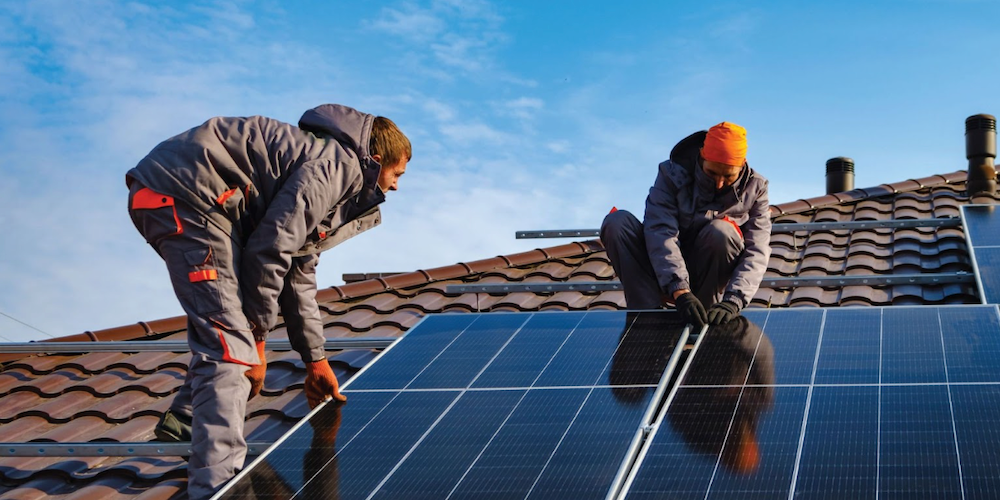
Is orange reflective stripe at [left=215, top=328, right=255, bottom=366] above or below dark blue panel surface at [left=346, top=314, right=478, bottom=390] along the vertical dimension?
below

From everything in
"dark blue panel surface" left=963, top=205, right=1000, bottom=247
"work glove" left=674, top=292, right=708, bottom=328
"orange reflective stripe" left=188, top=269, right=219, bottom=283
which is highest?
"dark blue panel surface" left=963, top=205, right=1000, bottom=247

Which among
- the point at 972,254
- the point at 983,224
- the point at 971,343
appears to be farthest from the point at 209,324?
the point at 983,224

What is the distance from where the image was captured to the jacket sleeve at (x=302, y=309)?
520 centimetres

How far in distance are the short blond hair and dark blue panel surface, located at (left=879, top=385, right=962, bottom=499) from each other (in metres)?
2.36

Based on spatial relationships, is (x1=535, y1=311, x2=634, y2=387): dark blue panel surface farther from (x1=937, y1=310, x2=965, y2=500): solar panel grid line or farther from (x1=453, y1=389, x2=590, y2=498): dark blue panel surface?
(x1=937, y1=310, x2=965, y2=500): solar panel grid line

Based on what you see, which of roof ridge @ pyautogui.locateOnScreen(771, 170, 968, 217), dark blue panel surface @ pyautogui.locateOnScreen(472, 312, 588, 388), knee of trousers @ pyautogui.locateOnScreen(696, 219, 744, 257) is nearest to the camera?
dark blue panel surface @ pyautogui.locateOnScreen(472, 312, 588, 388)

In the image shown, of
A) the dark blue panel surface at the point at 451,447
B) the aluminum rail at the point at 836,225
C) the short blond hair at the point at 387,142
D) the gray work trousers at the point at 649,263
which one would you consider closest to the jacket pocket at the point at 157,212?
the short blond hair at the point at 387,142

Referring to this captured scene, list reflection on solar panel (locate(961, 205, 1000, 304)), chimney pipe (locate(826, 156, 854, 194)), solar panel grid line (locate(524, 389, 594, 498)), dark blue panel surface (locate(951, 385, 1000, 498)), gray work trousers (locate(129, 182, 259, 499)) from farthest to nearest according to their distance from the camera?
chimney pipe (locate(826, 156, 854, 194)) → reflection on solar panel (locate(961, 205, 1000, 304)) → gray work trousers (locate(129, 182, 259, 499)) → solar panel grid line (locate(524, 389, 594, 498)) → dark blue panel surface (locate(951, 385, 1000, 498))

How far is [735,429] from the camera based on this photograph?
431cm

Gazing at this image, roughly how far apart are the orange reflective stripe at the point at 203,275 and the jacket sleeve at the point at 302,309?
28.2 inches

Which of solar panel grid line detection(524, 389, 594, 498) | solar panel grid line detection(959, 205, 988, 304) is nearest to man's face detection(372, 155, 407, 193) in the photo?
solar panel grid line detection(524, 389, 594, 498)

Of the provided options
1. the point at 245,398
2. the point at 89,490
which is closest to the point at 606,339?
the point at 245,398

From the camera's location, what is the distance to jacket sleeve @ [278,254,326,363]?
5195 mm

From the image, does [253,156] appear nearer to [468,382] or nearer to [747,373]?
[468,382]
